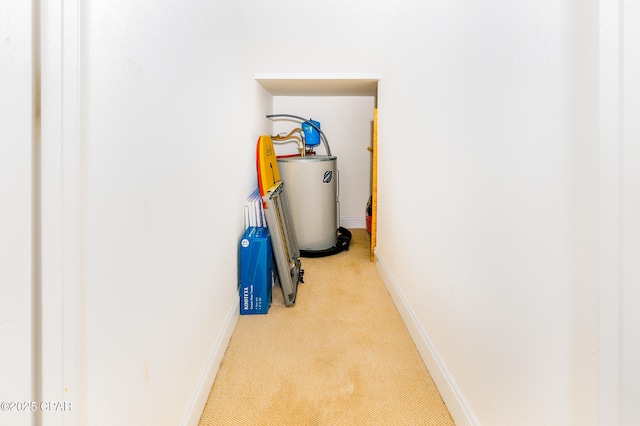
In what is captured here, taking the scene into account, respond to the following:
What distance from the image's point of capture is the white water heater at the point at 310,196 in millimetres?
2998

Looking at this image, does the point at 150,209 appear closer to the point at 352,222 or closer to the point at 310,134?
the point at 310,134

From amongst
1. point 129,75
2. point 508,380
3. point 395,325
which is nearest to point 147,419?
point 129,75

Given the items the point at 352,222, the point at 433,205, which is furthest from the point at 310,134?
the point at 433,205

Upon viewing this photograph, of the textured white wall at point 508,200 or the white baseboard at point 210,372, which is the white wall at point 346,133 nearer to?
the textured white wall at point 508,200

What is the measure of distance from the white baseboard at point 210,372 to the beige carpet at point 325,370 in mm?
34

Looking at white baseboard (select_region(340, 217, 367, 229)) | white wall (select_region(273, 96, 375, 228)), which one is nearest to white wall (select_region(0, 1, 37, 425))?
white wall (select_region(273, 96, 375, 228))

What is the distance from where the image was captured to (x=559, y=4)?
68cm

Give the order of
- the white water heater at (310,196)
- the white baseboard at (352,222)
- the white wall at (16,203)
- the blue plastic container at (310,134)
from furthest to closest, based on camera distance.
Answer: the white baseboard at (352,222) < the blue plastic container at (310,134) < the white water heater at (310,196) < the white wall at (16,203)

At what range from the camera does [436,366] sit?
1.40m

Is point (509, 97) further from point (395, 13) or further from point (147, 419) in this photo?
point (395, 13)

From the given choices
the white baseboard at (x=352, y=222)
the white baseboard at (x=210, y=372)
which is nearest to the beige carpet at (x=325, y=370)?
the white baseboard at (x=210, y=372)

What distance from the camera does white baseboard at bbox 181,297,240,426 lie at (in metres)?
1.13

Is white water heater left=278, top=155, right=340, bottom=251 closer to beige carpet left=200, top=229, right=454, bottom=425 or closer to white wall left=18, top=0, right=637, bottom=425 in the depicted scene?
beige carpet left=200, top=229, right=454, bottom=425

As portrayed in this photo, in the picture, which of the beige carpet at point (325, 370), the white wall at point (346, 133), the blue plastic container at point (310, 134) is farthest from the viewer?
the white wall at point (346, 133)
